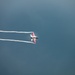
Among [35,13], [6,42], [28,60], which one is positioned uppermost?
[35,13]

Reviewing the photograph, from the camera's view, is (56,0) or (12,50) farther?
(12,50)

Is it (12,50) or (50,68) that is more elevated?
(12,50)

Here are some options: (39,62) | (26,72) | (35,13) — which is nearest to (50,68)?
(39,62)

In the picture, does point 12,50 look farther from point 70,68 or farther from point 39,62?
point 70,68

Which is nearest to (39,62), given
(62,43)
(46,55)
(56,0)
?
(46,55)

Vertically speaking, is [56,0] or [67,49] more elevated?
[56,0]

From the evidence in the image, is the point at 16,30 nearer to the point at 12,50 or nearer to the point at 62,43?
the point at 12,50
